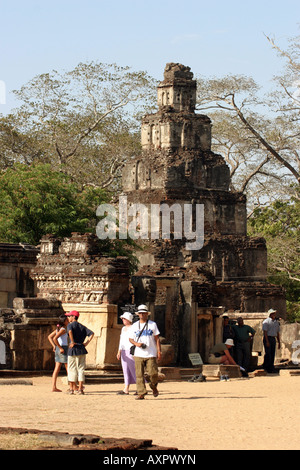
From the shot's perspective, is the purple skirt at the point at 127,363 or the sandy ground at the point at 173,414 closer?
the sandy ground at the point at 173,414

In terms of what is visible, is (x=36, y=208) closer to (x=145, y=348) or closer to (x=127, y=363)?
(x=127, y=363)

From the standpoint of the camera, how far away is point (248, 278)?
37.9 meters

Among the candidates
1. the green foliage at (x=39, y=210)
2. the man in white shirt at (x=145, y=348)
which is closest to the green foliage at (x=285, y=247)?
the green foliage at (x=39, y=210)

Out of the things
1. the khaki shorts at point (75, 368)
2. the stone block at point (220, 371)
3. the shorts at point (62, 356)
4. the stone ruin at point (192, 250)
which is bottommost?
the stone block at point (220, 371)

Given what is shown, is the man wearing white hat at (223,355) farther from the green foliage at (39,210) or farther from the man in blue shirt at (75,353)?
the green foliage at (39,210)

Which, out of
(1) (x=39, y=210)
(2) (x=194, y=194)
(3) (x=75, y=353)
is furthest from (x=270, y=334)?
(2) (x=194, y=194)

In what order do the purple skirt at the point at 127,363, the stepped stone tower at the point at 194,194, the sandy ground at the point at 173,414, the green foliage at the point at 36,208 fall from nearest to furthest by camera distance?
the sandy ground at the point at 173,414, the purple skirt at the point at 127,363, the green foliage at the point at 36,208, the stepped stone tower at the point at 194,194

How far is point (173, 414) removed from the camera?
39.2 feet

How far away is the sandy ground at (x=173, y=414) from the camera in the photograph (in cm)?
969

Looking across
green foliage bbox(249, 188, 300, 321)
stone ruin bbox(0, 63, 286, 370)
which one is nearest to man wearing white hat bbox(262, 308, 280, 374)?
stone ruin bbox(0, 63, 286, 370)

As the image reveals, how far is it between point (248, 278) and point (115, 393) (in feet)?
76.1

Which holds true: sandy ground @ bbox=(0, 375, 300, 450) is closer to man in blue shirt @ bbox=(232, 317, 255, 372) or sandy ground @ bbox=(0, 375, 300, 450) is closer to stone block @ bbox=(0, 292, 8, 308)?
man in blue shirt @ bbox=(232, 317, 255, 372)
